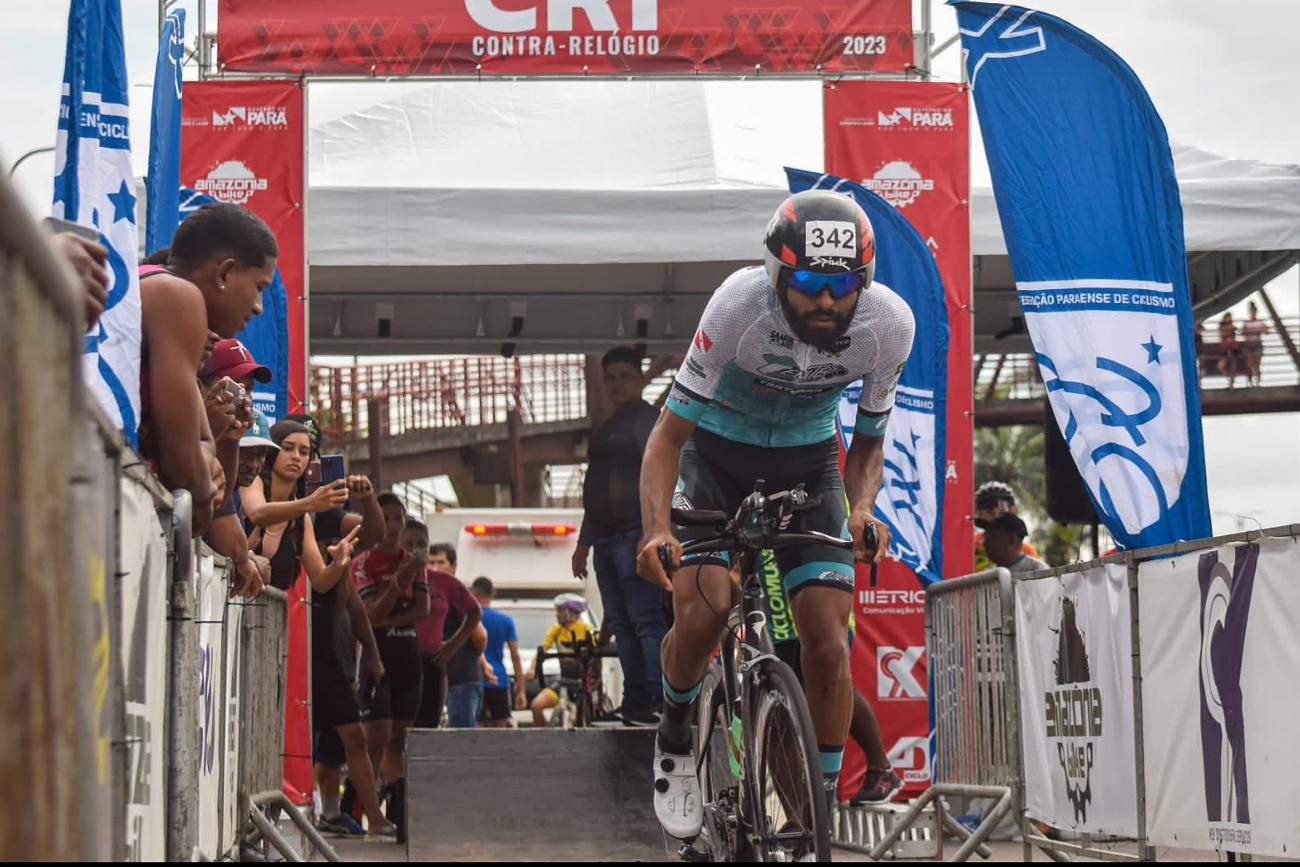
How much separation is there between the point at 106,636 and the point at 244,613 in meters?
3.42

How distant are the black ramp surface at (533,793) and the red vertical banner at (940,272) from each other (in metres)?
2.29

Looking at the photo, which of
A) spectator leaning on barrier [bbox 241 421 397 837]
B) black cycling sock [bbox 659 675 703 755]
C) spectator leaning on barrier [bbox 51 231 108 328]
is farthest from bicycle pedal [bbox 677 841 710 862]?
spectator leaning on barrier [bbox 51 231 108 328]

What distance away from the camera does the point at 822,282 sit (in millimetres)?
5469

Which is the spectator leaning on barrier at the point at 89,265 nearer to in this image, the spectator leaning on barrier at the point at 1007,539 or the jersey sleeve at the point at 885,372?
the jersey sleeve at the point at 885,372

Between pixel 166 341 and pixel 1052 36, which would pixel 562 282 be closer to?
pixel 1052 36

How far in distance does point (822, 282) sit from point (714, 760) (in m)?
1.66

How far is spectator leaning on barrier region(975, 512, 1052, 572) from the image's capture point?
1043 cm

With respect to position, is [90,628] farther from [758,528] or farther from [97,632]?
[758,528]

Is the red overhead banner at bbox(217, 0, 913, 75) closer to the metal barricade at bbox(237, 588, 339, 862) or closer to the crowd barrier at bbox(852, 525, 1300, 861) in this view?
the crowd barrier at bbox(852, 525, 1300, 861)

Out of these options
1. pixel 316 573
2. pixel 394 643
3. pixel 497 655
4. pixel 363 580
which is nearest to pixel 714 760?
pixel 316 573

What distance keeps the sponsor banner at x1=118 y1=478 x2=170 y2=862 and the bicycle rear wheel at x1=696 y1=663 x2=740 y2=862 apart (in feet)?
6.25

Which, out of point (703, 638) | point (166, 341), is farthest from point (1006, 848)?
point (166, 341)

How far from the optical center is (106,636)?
11.1 feet

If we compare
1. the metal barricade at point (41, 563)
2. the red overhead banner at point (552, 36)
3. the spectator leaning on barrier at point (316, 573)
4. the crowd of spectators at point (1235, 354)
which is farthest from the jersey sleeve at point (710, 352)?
the crowd of spectators at point (1235, 354)
